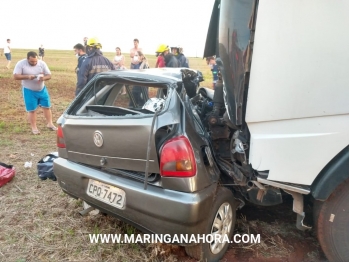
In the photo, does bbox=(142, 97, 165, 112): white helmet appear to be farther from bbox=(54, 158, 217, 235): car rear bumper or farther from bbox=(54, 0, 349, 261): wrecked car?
bbox=(54, 158, 217, 235): car rear bumper

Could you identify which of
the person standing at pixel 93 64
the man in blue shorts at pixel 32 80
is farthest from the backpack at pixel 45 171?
the man in blue shorts at pixel 32 80

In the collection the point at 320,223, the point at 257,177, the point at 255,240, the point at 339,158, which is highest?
the point at 339,158

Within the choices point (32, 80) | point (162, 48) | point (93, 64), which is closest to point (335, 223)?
point (93, 64)

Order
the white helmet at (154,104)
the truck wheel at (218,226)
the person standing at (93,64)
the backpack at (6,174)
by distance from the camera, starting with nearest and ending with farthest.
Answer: the truck wheel at (218,226), the white helmet at (154,104), the backpack at (6,174), the person standing at (93,64)

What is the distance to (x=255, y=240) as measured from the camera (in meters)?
2.69

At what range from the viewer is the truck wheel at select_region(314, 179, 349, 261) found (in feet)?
6.60

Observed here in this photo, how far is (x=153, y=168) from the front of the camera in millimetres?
2180

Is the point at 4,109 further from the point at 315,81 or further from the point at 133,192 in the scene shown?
the point at 315,81

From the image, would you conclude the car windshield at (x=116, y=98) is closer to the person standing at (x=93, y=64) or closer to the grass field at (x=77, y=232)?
the grass field at (x=77, y=232)

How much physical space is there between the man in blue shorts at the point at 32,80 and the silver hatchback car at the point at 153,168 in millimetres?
3941

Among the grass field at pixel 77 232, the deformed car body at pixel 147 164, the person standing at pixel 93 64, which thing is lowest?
the grass field at pixel 77 232

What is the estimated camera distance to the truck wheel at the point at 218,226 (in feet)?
7.27

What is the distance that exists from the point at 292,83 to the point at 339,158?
0.55 metres

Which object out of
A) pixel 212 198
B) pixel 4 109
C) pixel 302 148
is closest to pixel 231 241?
pixel 212 198
